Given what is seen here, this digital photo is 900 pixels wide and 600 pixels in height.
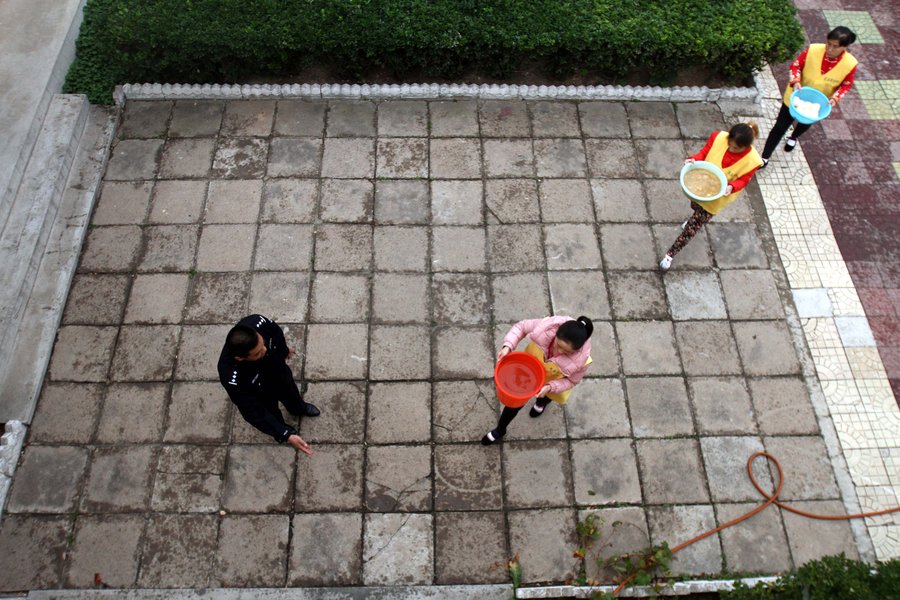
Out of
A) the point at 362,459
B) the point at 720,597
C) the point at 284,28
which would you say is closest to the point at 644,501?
the point at 720,597

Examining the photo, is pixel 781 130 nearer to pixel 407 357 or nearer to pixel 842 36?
pixel 842 36

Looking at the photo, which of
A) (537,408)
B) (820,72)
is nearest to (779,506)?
(537,408)

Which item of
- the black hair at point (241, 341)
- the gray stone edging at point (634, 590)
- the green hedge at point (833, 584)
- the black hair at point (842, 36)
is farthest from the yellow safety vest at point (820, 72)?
the black hair at point (241, 341)

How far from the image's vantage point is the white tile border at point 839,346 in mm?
4848

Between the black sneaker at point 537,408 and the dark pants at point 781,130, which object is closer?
the black sneaker at point 537,408

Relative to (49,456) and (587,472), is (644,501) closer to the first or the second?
(587,472)

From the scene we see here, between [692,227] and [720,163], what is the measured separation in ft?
1.95

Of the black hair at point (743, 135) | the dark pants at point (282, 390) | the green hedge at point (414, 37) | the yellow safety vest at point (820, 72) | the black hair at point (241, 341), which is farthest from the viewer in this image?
the green hedge at point (414, 37)

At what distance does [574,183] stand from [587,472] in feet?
9.27

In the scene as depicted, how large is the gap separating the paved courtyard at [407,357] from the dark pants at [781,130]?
49 cm

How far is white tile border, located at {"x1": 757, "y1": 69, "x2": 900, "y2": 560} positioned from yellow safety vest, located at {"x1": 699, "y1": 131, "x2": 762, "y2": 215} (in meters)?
1.37

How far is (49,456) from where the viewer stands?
477cm

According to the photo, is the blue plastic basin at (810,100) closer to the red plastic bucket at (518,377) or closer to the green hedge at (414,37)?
the green hedge at (414,37)

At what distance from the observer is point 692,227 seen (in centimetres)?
535
